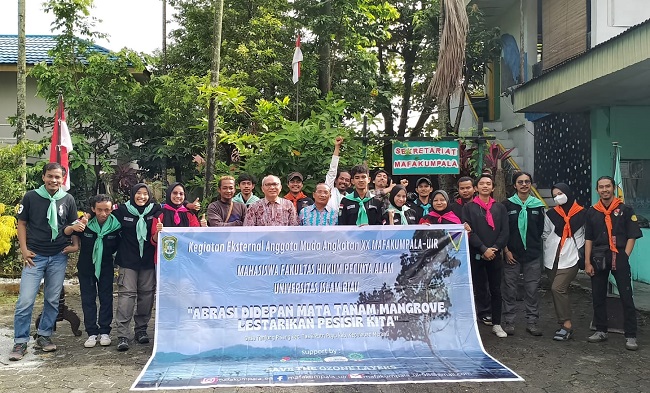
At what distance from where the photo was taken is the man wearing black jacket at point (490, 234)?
19.5ft

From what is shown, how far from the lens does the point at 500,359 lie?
526 cm

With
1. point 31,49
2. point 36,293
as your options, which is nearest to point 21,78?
point 36,293

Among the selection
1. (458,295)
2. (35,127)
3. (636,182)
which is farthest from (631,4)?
(35,127)

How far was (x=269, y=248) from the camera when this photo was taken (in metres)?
5.32

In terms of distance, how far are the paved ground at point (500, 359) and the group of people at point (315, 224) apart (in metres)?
0.16

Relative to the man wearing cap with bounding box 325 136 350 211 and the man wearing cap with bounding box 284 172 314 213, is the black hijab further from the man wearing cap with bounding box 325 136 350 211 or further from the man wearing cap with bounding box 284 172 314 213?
the man wearing cap with bounding box 284 172 314 213

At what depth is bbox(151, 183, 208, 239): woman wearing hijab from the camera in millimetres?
5656

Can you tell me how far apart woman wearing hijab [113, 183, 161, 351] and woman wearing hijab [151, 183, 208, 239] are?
72 millimetres

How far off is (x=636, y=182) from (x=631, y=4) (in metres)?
2.95

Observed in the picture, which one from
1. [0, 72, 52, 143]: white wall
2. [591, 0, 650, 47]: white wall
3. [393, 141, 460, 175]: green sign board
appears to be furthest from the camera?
[0, 72, 52, 143]: white wall

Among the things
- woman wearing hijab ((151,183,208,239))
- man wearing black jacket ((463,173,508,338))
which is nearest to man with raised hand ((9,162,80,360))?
woman wearing hijab ((151,183,208,239))

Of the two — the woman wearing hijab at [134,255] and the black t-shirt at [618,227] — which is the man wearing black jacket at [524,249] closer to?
the black t-shirt at [618,227]

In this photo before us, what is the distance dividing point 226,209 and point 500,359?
3.06 meters

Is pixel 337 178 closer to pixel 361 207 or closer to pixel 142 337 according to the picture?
pixel 361 207
